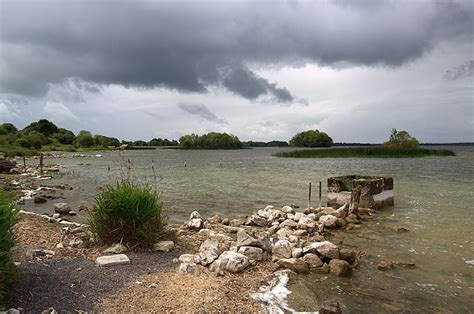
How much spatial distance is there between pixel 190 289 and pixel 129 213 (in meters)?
2.91

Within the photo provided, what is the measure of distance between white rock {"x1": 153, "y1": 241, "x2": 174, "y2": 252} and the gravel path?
1.37 feet

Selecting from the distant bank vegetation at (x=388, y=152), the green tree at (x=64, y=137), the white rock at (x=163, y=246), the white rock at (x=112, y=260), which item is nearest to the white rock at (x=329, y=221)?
the white rock at (x=163, y=246)

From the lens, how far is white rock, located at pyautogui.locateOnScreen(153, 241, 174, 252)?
8180 millimetres

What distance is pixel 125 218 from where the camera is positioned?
828 cm

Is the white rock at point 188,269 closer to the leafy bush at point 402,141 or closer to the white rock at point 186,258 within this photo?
the white rock at point 186,258

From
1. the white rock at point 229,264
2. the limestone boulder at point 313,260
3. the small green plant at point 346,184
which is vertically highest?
the small green plant at point 346,184

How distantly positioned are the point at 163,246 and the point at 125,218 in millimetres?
1146

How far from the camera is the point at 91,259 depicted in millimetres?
7340

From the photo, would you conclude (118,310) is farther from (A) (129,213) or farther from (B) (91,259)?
(A) (129,213)

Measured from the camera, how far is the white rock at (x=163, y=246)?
8.18m

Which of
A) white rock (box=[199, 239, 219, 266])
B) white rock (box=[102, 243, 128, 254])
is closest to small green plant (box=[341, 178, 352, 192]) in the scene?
white rock (box=[199, 239, 219, 266])

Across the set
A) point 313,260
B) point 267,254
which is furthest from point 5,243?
point 313,260

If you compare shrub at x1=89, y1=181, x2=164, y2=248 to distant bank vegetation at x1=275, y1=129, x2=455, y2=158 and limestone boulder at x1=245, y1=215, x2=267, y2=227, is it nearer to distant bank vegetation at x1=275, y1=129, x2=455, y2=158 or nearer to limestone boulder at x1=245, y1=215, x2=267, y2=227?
limestone boulder at x1=245, y1=215, x2=267, y2=227

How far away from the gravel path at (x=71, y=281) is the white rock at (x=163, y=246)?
16.4 inches
